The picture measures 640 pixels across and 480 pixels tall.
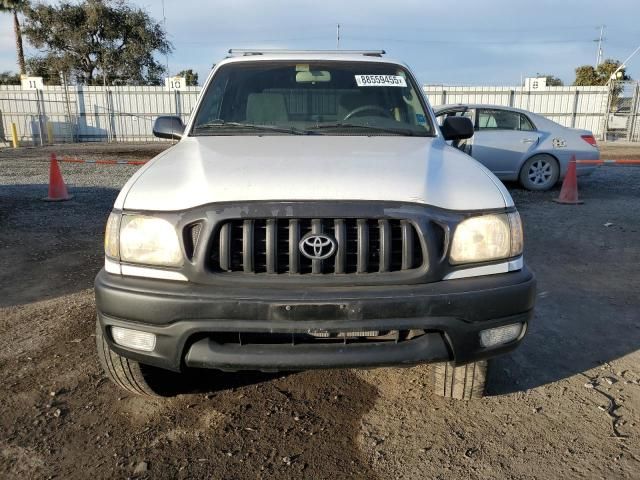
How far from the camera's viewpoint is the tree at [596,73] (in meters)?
40.6

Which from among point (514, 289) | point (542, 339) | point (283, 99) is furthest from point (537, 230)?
point (514, 289)

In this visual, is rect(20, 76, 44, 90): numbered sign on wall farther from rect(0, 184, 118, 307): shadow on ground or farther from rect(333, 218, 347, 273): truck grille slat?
rect(333, 218, 347, 273): truck grille slat

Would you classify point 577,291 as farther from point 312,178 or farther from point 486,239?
point 312,178

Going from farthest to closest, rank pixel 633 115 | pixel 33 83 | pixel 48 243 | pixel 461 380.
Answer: pixel 33 83 < pixel 633 115 < pixel 48 243 < pixel 461 380

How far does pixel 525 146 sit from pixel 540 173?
613mm

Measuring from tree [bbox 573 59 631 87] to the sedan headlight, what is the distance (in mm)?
45156

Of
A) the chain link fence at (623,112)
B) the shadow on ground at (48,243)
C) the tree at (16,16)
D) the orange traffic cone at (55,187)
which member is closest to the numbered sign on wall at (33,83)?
the tree at (16,16)

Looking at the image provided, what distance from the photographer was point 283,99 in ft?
11.9

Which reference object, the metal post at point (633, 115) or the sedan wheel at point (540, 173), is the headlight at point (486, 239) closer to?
the sedan wheel at point (540, 173)

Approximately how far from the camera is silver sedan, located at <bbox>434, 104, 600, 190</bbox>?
363 inches

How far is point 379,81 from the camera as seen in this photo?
3680 millimetres

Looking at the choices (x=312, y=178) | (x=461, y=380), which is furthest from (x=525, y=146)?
(x=312, y=178)

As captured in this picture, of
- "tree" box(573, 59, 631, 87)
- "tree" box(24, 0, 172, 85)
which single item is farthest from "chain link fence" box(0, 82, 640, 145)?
"tree" box(573, 59, 631, 87)

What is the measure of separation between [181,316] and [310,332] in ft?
1.75
